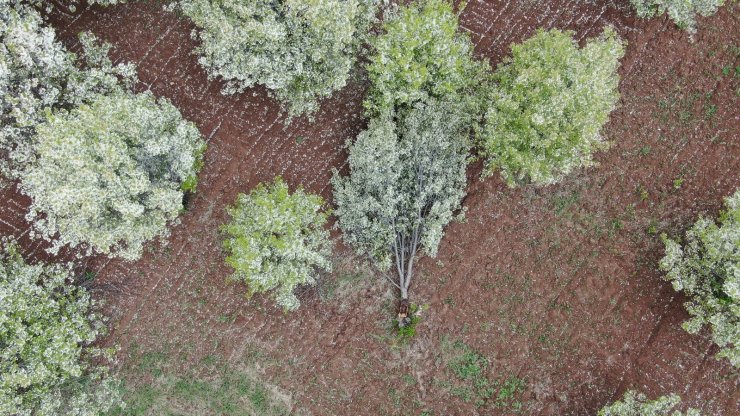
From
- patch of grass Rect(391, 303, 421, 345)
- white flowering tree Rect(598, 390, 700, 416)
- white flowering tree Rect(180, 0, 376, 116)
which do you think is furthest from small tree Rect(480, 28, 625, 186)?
white flowering tree Rect(598, 390, 700, 416)

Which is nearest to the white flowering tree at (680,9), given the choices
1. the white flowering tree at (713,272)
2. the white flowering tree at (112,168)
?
the white flowering tree at (713,272)

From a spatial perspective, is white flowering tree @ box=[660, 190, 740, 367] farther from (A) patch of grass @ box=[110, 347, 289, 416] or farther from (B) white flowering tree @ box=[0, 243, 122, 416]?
(B) white flowering tree @ box=[0, 243, 122, 416]

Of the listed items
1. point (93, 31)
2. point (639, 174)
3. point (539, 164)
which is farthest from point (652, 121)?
point (93, 31)

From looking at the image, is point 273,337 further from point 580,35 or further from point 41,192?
point 580,35

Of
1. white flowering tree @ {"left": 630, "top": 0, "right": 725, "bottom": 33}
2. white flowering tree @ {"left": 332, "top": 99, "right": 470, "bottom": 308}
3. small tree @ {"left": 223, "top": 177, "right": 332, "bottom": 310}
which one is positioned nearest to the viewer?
small tree @ {"left": 223, "top": 177, "right": 332, "bottom": 310}

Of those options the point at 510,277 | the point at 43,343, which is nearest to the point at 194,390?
the point at 43,343

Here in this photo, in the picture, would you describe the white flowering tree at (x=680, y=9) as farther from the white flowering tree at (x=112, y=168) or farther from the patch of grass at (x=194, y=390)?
the patch of grass at (x=194, y=390)
